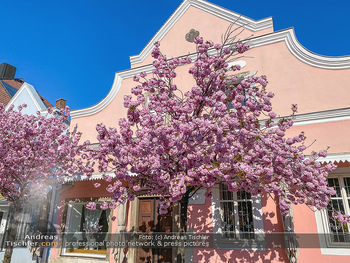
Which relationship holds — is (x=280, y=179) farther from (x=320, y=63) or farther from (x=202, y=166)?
(x=320, y=63)

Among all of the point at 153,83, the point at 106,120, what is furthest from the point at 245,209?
the point at 106,120

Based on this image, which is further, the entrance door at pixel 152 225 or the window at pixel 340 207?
the entrance door at pixel 152 225

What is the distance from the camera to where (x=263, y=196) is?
7.23 m

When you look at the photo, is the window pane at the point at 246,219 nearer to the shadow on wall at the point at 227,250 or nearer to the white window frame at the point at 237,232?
the white window frame at the point at 237,232

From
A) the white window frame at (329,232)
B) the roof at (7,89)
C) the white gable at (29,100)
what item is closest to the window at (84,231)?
the white gable at (29,100)

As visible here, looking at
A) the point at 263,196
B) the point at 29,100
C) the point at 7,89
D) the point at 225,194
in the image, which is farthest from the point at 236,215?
the point at 7,89

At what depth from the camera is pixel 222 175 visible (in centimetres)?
489

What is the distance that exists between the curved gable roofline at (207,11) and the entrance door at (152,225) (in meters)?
6.21

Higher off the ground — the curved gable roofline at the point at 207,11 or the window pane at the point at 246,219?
the curved gable roofline at the point at 207,11

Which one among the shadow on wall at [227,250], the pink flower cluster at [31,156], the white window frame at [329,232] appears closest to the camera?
the white window frame at [329,232]

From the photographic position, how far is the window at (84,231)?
9.49 m

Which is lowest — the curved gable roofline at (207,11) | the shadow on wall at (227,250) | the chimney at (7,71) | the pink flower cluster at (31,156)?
the shadow on wall at (227,250)

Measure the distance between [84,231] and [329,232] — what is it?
852 centimetres

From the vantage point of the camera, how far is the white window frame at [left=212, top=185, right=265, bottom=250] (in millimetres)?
6926
